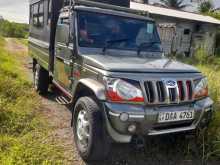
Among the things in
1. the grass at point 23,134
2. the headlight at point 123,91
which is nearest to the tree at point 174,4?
the grass at point 23,134

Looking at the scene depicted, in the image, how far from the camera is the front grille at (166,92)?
9.80 ft

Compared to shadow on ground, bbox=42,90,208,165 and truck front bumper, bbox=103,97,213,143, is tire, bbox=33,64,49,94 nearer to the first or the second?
shadow on ground, bbox=42,90,208,165

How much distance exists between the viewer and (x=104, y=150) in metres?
3.16

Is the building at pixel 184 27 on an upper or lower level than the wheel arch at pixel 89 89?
Answer: upper

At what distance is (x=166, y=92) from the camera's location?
9.98 feet

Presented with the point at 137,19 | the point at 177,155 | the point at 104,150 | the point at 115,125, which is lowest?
the point at 177,155

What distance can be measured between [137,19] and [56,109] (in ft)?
8.25

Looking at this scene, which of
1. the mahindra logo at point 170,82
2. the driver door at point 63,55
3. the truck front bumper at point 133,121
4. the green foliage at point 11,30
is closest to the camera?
the truck front bumper at point 133,121

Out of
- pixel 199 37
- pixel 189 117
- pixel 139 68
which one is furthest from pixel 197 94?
pixel 199 37

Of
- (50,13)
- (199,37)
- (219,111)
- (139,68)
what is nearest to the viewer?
(139,68)

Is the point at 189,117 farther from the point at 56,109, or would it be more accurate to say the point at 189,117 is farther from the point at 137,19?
the point at 56,109

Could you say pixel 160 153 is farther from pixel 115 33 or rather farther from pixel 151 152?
pixel 115 33

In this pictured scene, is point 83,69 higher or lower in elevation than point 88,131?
higher

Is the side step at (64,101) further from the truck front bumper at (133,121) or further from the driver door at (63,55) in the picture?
the truck front bumper at (133,121)
